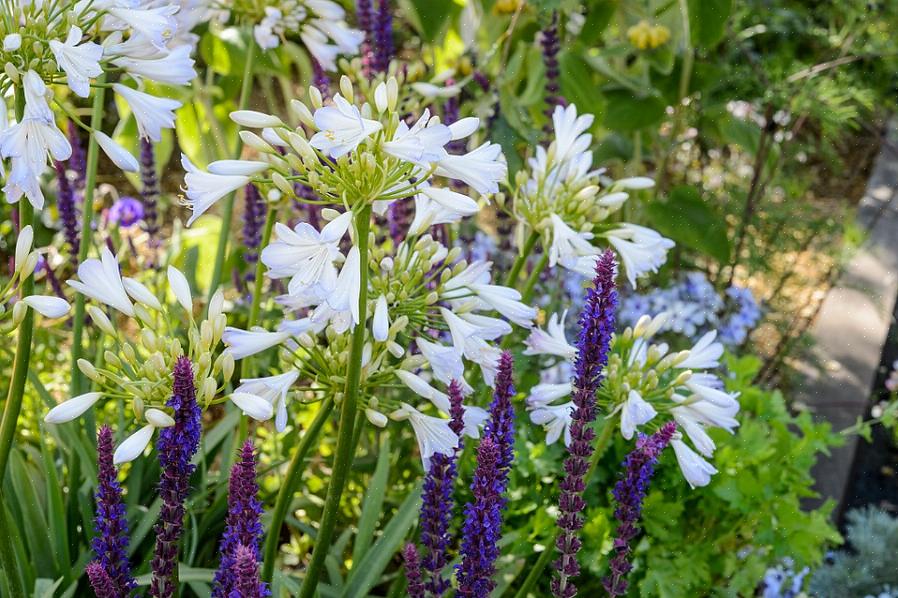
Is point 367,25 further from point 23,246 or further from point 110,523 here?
point 110,523

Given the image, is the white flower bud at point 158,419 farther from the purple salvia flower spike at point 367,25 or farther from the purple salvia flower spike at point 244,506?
the purple salvia flower spike at point 367,25

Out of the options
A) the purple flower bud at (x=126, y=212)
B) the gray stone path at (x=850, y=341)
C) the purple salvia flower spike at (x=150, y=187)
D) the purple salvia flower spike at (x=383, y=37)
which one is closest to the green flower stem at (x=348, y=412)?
the purple salvia flower spike at (x=383, y=37)

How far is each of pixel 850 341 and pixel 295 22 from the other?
322cm

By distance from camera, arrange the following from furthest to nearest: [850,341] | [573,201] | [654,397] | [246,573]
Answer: [850,341]
[573,201]
[654,397]
[246,573]

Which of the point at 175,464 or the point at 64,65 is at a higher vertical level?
the point at 64,65

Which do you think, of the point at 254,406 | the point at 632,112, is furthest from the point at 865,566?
the point at 254,406

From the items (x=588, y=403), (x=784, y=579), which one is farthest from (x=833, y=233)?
(x=588, y=403)

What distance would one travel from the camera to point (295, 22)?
2205mm

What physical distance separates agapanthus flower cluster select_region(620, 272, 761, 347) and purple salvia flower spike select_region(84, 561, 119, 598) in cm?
234

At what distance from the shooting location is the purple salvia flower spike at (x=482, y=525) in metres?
1.27

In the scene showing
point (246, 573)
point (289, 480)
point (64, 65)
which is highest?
point (64, 65)

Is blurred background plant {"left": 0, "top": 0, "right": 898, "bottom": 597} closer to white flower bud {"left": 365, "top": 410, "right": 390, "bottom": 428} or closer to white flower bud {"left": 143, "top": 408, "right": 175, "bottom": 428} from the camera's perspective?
white flower bud {"left": 365, "top": 410, "right": 390, "bottom": 428}

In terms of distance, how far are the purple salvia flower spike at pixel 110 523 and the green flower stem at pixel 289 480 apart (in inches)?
11.5

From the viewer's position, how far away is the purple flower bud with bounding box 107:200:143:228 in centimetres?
333
